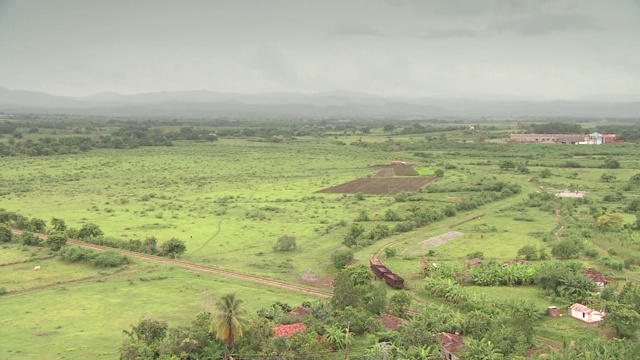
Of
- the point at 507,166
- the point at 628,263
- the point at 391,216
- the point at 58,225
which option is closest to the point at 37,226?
the point at 58,225

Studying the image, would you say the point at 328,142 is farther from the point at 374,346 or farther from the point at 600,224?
the point at 374,346

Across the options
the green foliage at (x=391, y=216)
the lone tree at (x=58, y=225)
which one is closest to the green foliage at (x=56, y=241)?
the lone tree at (x=58, y=225)

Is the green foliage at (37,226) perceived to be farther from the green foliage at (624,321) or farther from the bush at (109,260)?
the green foliage at (624,321)

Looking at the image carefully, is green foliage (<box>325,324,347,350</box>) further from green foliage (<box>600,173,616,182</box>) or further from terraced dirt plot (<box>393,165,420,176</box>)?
green foliage (<box>600,173,616,182</box>)

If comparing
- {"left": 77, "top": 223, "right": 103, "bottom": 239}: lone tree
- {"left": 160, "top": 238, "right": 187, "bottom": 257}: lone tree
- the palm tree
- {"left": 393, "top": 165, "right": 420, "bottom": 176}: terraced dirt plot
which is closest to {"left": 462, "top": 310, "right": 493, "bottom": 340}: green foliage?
the palm tree

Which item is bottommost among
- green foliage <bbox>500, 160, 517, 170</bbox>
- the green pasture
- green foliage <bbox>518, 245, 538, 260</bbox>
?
the green pasture

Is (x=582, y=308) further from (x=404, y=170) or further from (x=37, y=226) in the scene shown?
(x=404, y=170)

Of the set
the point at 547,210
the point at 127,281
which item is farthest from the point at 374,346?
the point at 547,210
